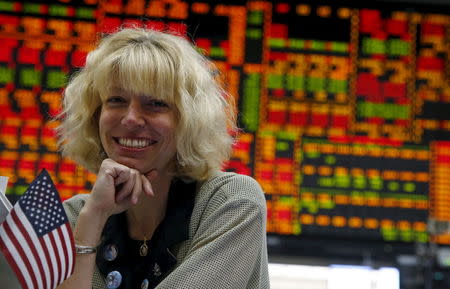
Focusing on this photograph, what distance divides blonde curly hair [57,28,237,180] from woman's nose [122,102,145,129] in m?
0.03

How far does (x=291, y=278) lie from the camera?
277 cm

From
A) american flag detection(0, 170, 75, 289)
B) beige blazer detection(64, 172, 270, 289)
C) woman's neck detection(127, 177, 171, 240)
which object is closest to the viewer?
american flag detection(0, 170, 75, 289)

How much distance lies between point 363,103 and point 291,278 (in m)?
0.98

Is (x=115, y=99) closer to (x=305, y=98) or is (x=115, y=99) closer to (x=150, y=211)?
(x=150, y=211)

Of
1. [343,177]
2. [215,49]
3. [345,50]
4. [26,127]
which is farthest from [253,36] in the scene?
[26,127]

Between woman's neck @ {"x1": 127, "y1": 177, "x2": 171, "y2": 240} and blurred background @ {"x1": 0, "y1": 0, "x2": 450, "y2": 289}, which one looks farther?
blurred background @ {"x1": 0, "y1": 0, "x2": 450, "y2": 289}

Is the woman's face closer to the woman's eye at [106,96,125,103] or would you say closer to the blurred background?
the woman's eye at [106,96,125,103]

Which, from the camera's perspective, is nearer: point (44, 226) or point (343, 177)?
point (44, 226)

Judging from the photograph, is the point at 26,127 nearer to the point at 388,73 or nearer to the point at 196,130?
the point at 388,73

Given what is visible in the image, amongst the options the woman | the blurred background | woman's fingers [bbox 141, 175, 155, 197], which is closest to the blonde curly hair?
the woman

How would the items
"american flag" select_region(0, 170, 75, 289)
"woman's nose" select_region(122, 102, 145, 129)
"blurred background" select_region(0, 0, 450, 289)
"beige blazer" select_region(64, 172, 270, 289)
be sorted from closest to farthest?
1. "american flag" select_region(0, 170, 75, 289)
2. "beige blazer" select_region(64, 172, 270, 289)
3. "woman's nose" select_region(122, 102, 145, 129)
4. "blurred background" select_region(0, 0, 450, 289)

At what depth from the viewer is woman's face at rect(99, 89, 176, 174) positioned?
1345 mm

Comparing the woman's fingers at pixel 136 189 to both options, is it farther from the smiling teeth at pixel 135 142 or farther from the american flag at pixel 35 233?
the american flag at pixel 35 233

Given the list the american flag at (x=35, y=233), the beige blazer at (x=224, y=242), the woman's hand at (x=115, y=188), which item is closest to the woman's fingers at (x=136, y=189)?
the woman's hand at (x=115, y=188)
